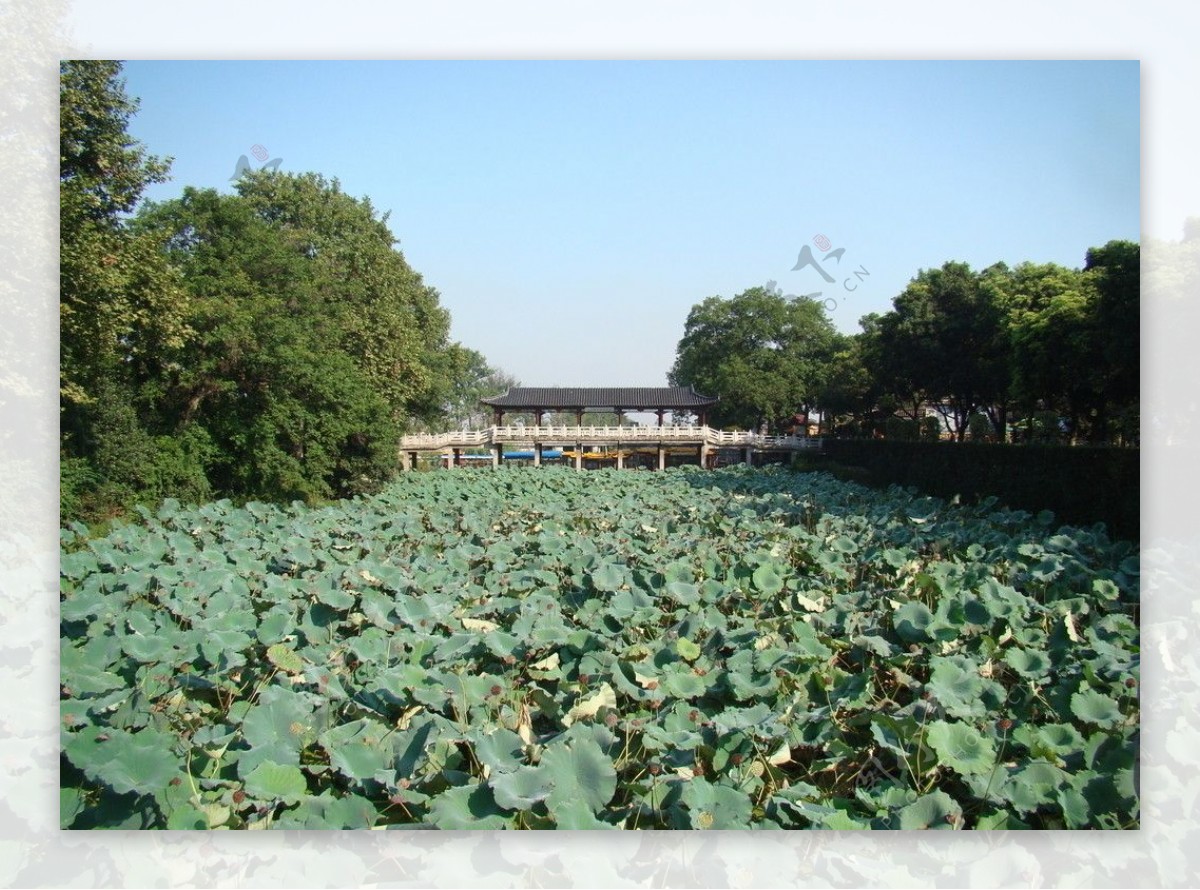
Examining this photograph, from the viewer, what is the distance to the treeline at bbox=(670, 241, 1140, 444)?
11.1 metres

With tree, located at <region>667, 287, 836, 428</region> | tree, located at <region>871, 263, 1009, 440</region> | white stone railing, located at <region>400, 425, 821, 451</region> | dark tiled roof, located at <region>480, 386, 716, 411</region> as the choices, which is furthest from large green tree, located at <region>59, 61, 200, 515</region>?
tree, located at <region>667, 287, 836, 428</region>

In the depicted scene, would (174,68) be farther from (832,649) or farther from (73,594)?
(832,649)

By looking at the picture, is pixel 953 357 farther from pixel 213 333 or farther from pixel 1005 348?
pixel 213 333

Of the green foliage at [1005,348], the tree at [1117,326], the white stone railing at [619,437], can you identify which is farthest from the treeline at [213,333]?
the white stone railing at [619,437]

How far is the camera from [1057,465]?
34.5 feet

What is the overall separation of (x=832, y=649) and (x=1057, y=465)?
26.0 ft

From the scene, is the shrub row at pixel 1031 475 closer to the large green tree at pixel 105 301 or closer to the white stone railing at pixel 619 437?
the large green tree at pixel 105 301

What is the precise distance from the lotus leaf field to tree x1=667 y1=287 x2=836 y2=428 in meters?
29.6

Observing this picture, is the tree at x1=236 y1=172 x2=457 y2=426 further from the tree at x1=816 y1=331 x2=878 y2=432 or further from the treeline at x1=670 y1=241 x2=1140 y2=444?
the tree at x1=816 y1=331 x2=878 y2=432

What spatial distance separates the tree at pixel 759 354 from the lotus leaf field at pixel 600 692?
29.6 m

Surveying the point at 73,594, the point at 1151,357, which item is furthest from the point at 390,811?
the point at 1151,357

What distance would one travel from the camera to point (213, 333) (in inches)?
468

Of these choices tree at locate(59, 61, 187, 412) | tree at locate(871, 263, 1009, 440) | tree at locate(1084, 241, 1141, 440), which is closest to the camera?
tree at locate(59, 61, 187, 412)

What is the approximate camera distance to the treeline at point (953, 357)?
11.1m
